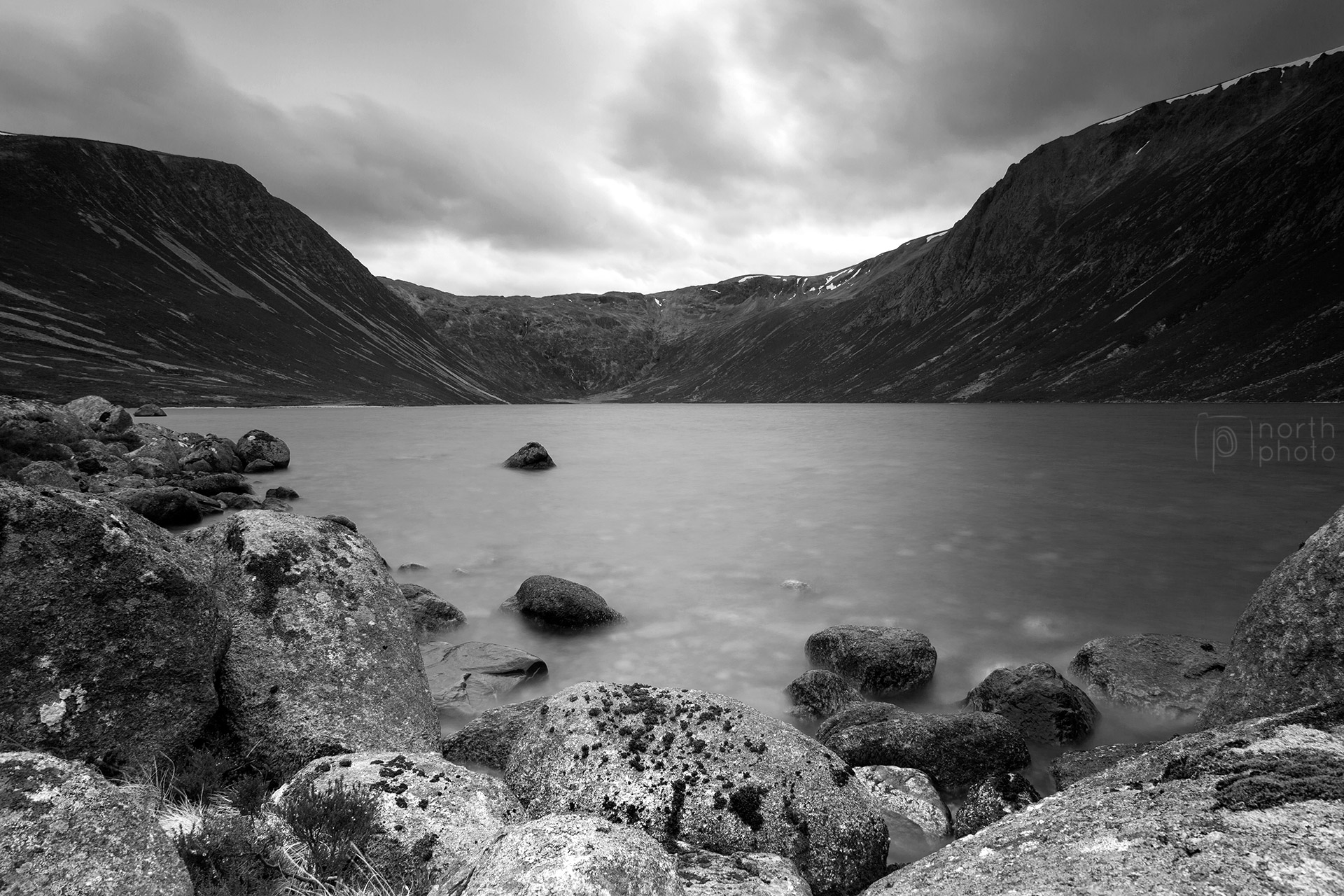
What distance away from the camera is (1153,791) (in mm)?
3695

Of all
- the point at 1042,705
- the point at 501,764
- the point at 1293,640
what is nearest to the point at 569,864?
the point at 501,764

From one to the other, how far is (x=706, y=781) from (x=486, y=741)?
367cm

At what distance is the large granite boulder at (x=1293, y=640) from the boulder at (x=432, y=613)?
1276cm

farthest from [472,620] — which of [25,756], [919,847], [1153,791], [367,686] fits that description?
[1153,791]

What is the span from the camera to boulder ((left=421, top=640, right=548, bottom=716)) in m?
10.7

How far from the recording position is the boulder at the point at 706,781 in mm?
5789

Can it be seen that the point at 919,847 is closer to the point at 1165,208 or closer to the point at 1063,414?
the point at 1063,414

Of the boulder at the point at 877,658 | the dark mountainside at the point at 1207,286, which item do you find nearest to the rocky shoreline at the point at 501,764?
the boulder at the point at 877,658

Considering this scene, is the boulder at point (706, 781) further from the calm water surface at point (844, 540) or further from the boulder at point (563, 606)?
the boulder at point (563, 606)

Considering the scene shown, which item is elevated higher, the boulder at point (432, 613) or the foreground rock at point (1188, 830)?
the foreground rock at point (1188, 830)

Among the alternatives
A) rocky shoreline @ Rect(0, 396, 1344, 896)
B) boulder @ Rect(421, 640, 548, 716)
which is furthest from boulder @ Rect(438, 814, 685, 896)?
boulder @ Rect(421, 640, 548, 716)

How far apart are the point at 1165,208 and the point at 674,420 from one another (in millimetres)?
149398

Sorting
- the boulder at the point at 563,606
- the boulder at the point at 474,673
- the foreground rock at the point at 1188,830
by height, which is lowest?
the boulder at the point at 474,673

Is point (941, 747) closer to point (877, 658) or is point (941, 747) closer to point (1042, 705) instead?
point (1042, 705)
